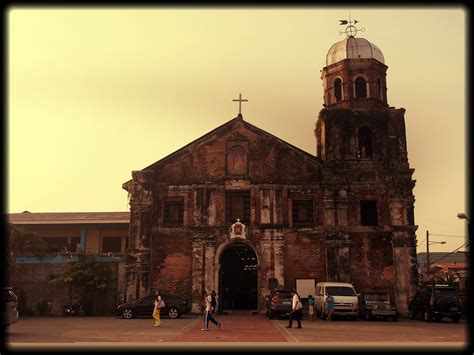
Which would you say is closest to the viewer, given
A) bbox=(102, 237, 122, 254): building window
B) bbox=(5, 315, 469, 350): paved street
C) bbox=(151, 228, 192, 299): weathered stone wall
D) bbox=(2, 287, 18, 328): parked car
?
bbox=(5, 315, 469, 350): paved street

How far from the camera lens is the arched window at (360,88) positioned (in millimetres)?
31144

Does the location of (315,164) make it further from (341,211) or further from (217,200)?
(217,200)

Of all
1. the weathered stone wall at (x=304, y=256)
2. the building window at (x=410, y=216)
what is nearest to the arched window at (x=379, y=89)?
the building window at (x=410, y=216)

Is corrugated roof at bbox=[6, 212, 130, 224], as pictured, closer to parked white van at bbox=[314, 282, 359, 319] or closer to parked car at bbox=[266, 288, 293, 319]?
parked car at bbox=[266, 288, 293, 319]

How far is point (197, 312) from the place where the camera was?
27.9 metres

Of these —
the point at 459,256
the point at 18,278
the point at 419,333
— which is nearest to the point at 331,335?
the point at 419,333

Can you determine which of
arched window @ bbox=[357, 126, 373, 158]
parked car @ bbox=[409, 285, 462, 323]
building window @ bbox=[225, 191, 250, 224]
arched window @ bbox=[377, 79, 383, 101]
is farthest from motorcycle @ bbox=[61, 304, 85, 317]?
arched window @ bbox=[377, 79, 383, 101]

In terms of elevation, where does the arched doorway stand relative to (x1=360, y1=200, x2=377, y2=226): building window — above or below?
below

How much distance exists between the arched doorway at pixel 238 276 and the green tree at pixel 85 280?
6650 millimetres

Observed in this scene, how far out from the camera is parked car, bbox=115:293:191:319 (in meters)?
25.6

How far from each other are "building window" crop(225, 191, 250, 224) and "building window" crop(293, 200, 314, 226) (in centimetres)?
268

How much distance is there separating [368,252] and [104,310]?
589 inches

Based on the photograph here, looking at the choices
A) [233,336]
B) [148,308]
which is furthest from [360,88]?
[233,336]

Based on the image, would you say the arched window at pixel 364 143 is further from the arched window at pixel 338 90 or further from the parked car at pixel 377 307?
the parked car at pixel 377 307
